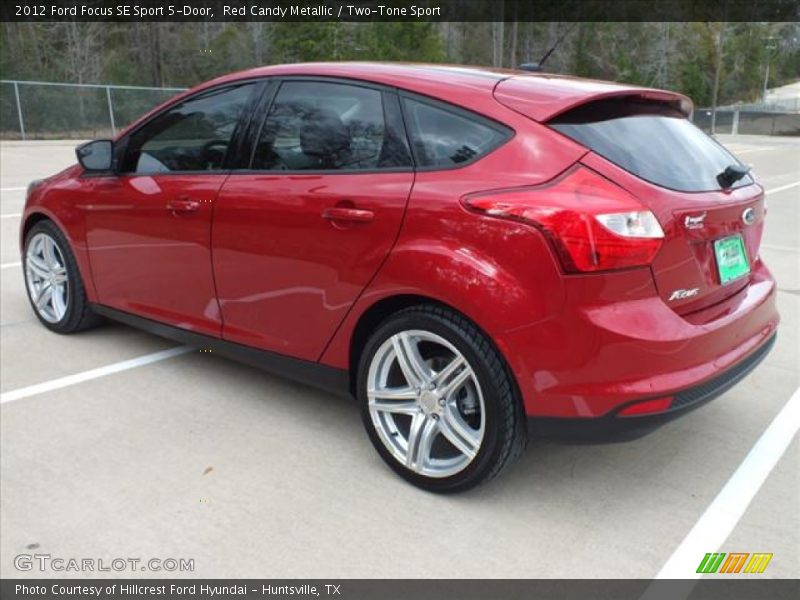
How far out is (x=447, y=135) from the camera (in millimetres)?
2828

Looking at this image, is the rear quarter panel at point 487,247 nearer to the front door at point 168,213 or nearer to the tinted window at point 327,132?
the tinted window at point 327,132

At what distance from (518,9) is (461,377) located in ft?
153

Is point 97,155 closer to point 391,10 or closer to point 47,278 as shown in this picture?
point 47,278

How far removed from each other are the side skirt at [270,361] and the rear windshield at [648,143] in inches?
54.4

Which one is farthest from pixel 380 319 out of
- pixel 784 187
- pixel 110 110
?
pixel 110 110

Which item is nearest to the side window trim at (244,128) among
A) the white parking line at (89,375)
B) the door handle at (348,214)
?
the door handle at (348,214)

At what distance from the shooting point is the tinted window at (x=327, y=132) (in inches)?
118

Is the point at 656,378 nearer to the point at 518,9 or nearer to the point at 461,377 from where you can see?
the point at 461,377

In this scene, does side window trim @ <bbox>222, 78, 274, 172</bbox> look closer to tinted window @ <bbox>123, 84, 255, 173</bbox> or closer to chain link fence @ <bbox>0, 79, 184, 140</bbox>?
tinted window @ <bbox>123, 84, 255, 173</bbox>

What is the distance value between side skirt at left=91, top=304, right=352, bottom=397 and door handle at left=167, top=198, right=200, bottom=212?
64 cm

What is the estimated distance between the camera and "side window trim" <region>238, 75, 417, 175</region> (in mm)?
2939

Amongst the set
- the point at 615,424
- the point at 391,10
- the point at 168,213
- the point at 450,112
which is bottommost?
the point at 615,424

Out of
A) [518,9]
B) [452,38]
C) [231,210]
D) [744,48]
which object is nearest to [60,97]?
[231,210]

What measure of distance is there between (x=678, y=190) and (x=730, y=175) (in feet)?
1.59
